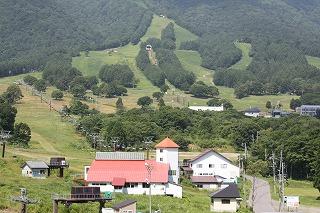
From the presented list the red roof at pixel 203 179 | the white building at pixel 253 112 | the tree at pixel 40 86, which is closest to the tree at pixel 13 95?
the tree at pixel 40 86

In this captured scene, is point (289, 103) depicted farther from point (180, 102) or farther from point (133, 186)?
point (133, 186)

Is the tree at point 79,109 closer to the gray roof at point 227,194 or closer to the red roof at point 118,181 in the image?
the red roof at point 118,181

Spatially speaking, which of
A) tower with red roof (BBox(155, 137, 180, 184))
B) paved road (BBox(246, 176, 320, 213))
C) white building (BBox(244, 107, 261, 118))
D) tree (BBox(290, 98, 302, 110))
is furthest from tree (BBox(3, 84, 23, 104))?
paved road (BBox(246, 176, 320, 213))

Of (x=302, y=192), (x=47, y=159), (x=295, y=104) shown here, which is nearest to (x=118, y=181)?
(x=47, y=159)

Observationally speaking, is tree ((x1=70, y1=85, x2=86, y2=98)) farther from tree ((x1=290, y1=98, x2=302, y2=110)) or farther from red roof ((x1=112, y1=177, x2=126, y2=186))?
red roof ((x1=112, y1=177, x2=126, y2=186))

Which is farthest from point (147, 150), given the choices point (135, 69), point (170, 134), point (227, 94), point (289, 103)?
point (135, 69)

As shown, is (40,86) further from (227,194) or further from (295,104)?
(227,194)

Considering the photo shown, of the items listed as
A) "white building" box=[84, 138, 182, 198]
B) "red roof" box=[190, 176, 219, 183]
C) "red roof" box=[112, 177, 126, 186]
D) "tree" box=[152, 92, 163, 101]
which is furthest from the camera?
"tree" box=[152, 92, 163, 101]
